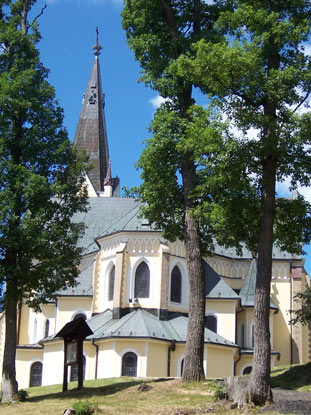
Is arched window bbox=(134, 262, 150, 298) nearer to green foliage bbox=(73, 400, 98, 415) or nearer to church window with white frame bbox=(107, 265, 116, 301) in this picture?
church window with white frame bbox=(107, 265, 116, 301)

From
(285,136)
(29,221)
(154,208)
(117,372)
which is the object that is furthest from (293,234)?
(117,372)

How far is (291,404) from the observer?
51.3 ft

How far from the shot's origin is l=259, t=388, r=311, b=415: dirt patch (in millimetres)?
15156

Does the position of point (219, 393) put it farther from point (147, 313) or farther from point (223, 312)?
point (223, 312)

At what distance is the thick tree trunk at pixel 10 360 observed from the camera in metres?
21.0

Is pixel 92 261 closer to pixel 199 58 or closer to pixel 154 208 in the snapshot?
pixel 154 208

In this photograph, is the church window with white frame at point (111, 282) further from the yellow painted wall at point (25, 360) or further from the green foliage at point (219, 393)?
the green foliage at point (219, 393)

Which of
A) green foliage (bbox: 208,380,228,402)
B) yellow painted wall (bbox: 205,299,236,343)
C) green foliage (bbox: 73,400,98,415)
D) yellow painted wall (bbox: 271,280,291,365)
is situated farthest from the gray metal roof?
green foliage (bbox: 208,380,228,402)

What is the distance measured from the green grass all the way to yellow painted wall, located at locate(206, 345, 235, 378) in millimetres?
13490

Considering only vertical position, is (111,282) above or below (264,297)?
above

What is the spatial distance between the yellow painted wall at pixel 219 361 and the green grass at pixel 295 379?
13490mm

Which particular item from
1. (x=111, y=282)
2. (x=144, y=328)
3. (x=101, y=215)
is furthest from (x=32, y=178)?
(x=101, y=215)

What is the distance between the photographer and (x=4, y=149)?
22641 millimetres

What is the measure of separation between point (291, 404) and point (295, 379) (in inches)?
242
